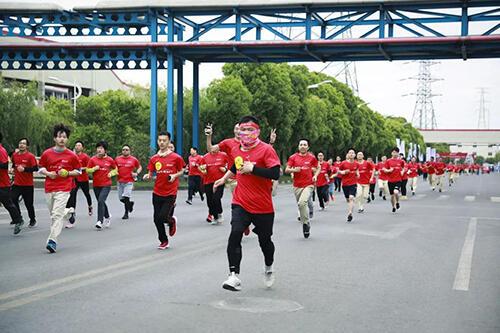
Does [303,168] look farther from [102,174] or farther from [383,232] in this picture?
[102,174]

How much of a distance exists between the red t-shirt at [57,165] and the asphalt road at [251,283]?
3.11 ft

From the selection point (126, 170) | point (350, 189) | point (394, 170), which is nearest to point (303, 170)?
point (126, 170)

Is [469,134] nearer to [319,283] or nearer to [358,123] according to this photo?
[358,123]

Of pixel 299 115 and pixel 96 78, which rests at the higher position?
pixel 96 78

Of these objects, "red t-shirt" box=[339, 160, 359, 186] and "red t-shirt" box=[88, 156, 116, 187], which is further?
"red t-shirt" box=[339, 160, 359, 186]

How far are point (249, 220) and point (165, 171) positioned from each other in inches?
157

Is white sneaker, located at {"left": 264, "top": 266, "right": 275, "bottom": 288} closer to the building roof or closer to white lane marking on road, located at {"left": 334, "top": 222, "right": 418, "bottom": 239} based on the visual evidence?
white lane marking on road, located at {"left": 334, "top": 222, "right": 418, "bottom": 239}

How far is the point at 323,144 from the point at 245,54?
30.7m

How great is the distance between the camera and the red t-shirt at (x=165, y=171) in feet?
35.5

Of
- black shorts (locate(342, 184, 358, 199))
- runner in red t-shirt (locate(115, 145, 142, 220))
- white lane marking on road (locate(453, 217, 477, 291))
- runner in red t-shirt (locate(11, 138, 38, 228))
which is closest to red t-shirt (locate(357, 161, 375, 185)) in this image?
black shorts (locate(342, 184, 358, 199))

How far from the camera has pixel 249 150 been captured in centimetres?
737

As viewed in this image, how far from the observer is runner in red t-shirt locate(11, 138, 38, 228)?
43.9 feet

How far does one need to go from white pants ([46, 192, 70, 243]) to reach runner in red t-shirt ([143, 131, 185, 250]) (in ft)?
4.43

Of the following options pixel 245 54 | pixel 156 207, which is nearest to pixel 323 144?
pixel 245 54
